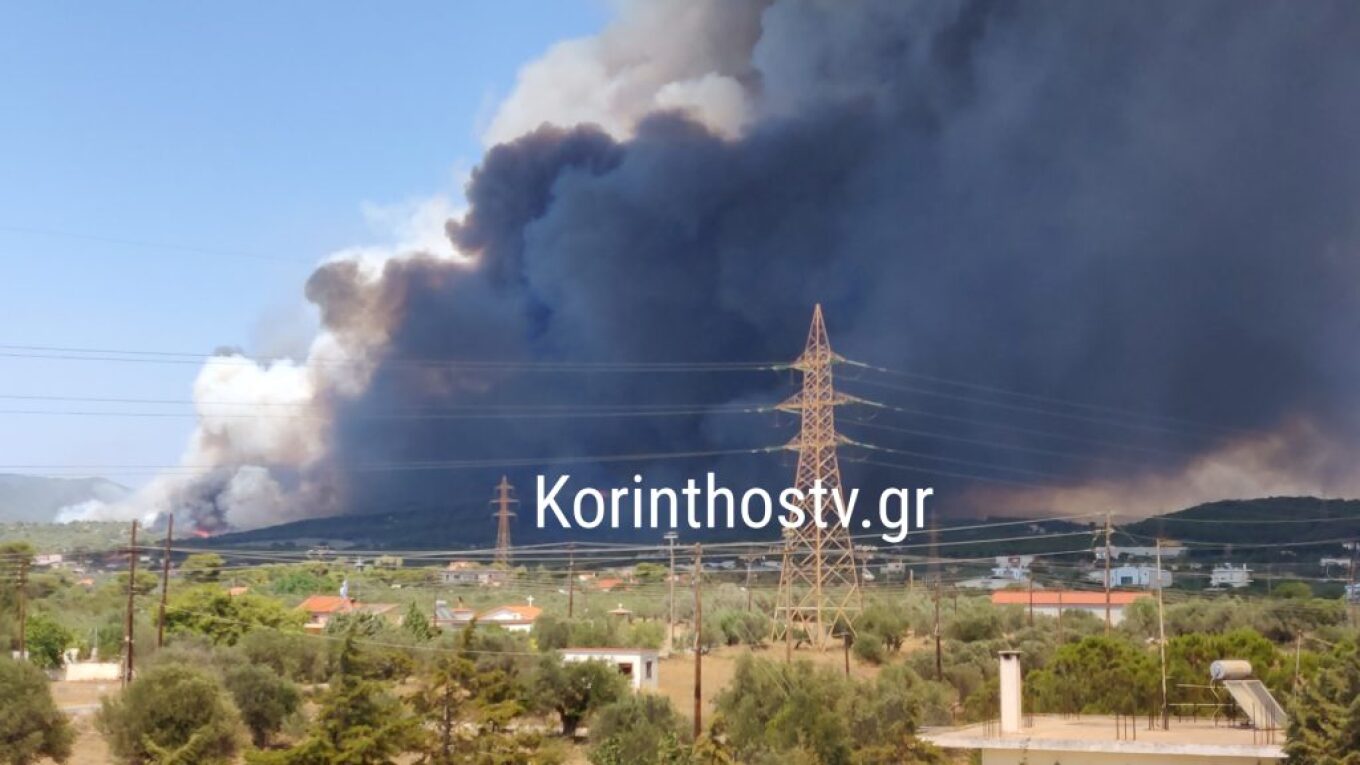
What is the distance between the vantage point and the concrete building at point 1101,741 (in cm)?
2434

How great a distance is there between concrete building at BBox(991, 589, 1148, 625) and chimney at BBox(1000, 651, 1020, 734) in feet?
160

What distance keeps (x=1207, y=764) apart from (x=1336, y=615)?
45804mm

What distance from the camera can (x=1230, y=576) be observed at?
102 metres

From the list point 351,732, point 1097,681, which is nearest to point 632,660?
point 1097,681

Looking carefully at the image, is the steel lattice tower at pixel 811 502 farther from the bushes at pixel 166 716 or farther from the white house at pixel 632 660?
the bushes at pixel 166 716

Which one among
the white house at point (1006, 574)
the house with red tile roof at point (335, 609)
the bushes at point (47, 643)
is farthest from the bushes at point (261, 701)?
the white house at point (1006, 574)

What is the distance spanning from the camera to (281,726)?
135 ft

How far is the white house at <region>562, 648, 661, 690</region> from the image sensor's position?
4988 centimetres

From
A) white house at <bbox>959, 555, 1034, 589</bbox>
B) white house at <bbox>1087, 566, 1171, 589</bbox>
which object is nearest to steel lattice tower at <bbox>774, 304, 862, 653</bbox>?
white house at <bbox>959, 555, 1034, 589</bbox>

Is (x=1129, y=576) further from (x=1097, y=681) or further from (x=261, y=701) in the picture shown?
(x=261, y=701)

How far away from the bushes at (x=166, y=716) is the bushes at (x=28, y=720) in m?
1.23

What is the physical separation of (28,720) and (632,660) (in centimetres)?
2041

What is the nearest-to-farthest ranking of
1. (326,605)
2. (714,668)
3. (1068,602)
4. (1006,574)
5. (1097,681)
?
(1097,681) → (714,668) → (326,605) → (1068,602) → (1006,574)

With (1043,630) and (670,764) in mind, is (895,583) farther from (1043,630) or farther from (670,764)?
(670,764)
